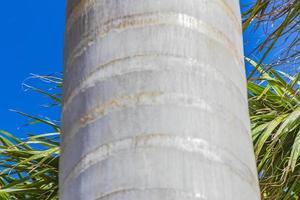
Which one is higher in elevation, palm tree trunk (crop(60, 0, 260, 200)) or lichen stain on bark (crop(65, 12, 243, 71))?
lichen stain on bark (crop(65, 12, 243, 71))

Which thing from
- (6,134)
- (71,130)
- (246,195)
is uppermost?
(6,134)

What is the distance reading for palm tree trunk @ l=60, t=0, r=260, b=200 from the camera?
1.09 metres

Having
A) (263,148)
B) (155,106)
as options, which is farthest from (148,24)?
(263,148)

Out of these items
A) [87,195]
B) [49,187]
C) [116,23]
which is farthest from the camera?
[49,187]

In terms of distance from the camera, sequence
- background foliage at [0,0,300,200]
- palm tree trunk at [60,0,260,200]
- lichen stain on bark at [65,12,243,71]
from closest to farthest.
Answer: palm tree trunk at [60,0,260,200] < lichen stain on bark at [65,12,243,71] < background foliage at [0,0,300,200]

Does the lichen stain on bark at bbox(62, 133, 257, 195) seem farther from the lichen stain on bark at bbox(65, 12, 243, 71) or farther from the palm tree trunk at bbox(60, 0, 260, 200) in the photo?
the lichen stain on bark at bbox(65, 12, 243, 71)

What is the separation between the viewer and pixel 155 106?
1.14 meters

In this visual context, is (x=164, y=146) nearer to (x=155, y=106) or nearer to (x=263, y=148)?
(x=155, y=106)

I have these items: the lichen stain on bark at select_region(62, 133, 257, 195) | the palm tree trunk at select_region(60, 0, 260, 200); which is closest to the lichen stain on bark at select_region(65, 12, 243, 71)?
the palm tree trunk at select_region(60, 0, 260, 200)

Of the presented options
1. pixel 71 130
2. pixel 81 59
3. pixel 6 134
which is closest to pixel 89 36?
pixel 81 59

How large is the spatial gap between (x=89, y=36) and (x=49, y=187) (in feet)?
7.80

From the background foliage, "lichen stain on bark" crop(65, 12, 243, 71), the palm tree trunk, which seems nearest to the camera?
the palm tree trunk

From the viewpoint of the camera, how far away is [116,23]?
1.21 metres

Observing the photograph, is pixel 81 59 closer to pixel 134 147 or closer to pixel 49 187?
pixel 134 147
